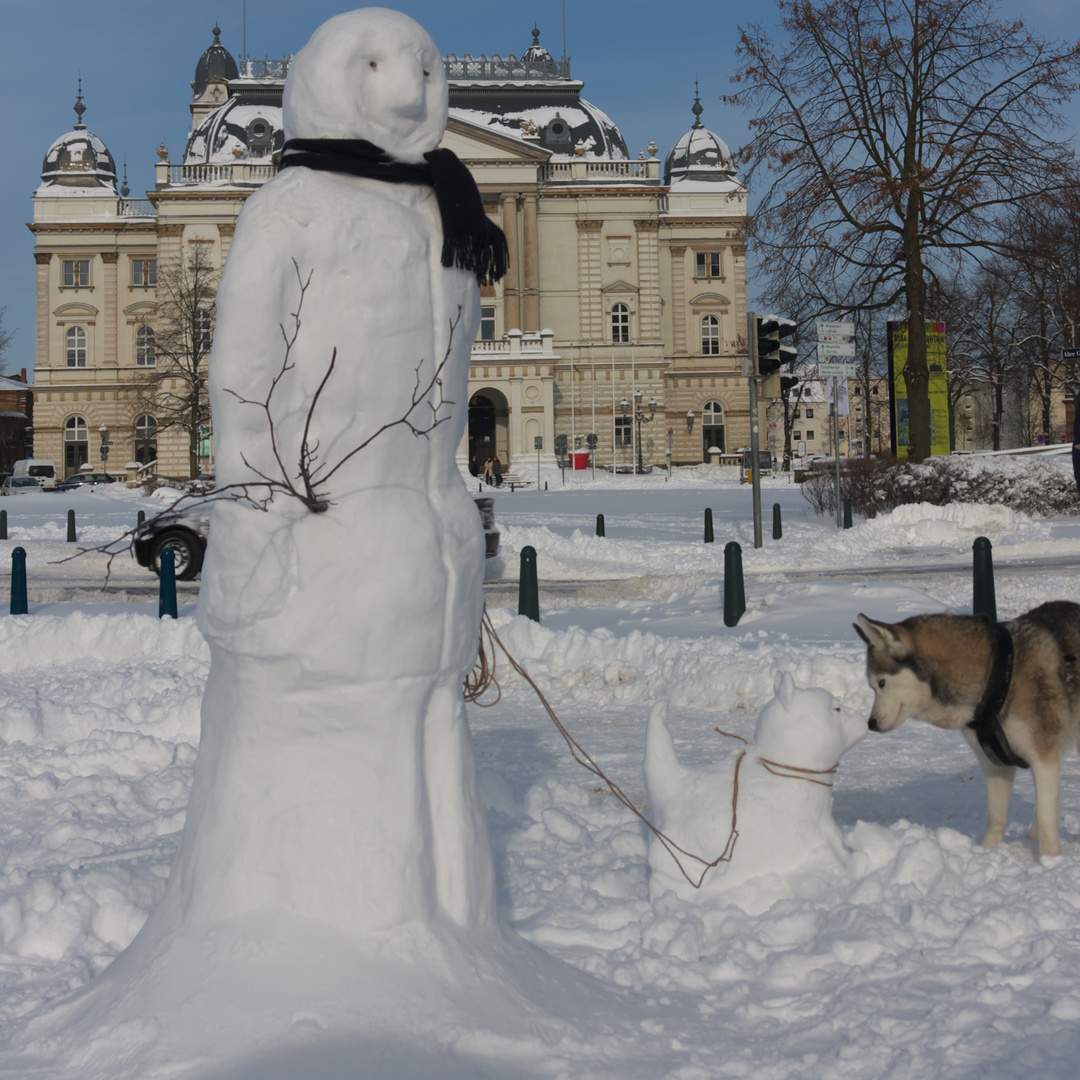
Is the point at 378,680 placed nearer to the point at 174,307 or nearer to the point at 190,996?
the point at 190,996

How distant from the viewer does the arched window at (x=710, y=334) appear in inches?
2820

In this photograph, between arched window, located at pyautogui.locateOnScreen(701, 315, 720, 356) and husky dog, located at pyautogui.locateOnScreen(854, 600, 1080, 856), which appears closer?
husky dog, located at pyautogui.locateOnScreen(854, 600, 1080, 856)

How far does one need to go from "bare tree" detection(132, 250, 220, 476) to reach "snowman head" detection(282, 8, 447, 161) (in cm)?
3216

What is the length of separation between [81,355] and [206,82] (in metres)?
20.9

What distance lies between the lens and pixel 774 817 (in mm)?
4316

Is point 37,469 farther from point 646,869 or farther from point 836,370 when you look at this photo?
point 646,869

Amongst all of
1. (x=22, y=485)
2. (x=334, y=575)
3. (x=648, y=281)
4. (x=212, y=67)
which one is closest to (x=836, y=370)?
(x=334, y=575)

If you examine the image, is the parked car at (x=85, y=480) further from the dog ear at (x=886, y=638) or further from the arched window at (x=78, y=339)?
the dog ear at (x=886, y=638)

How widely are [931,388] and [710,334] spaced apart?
46.5 m

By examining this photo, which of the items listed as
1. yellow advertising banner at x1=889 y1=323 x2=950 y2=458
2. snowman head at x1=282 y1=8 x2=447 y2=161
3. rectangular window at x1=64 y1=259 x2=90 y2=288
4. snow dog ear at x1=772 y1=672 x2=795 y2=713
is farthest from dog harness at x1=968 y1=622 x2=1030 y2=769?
rectangular window at x1=64 y1=259 x2=90 y2=288

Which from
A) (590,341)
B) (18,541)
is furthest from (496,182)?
(18,541)

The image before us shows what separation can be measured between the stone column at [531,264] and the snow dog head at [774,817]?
61.6 m

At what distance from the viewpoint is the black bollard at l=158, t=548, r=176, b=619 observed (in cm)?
1150

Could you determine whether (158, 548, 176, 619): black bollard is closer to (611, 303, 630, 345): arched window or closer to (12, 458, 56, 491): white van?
(12, 458, 56, 491): white van
